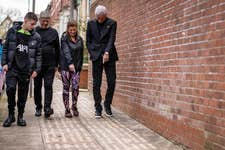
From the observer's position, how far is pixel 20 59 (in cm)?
757

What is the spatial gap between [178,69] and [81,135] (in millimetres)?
1669

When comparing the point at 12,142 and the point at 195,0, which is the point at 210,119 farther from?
the point at 12,142

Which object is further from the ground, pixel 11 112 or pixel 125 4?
pixel 125 4

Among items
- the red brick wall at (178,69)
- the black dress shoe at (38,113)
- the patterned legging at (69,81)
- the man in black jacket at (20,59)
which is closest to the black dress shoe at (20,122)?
the man in black jacket at (20,59)

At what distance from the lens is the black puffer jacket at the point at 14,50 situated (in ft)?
24.6

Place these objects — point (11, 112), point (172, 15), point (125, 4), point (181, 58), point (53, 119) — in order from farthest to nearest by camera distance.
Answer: point (125, 4)
point (53, 119)
point (11, 112)
point (172, 15)
point (181, 58)

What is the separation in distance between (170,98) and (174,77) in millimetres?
310

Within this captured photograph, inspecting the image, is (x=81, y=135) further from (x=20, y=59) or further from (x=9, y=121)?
(x=20, y=59)

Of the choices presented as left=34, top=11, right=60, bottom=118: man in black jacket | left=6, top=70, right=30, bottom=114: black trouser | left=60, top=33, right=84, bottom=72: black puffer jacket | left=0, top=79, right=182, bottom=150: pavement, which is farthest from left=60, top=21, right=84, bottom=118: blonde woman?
left=6, top=70, right=30, bottom=114: black trouser

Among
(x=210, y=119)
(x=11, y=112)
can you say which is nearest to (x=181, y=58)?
(x=210, y=119)

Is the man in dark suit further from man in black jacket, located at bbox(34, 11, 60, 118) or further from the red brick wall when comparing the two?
man in black jacket, located at bbox(34, 11, 60, 118)

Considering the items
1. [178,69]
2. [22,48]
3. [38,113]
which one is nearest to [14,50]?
[22,48]

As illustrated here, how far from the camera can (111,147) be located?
600 cm

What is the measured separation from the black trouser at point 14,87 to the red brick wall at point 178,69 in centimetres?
188
